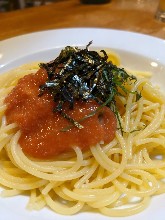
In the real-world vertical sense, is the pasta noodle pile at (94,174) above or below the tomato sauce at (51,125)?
below

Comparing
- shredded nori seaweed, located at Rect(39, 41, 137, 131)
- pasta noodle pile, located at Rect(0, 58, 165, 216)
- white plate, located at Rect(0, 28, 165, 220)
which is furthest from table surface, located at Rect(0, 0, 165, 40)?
pasta noodle pile, located at Rect(0, 58, 165, 216)

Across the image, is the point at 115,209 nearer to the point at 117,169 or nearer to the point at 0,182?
the point at 117,169

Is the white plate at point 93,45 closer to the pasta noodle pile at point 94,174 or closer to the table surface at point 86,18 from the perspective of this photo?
the table surface at point 86,18

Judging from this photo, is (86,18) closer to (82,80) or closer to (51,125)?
(82,80)

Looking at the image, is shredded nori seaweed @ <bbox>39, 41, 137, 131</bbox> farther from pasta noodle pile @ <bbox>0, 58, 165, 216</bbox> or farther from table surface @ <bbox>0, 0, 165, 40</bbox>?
table surface @ <bbox>0, 0, 165, 40</bbox>

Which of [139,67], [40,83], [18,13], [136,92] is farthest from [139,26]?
[40,83]

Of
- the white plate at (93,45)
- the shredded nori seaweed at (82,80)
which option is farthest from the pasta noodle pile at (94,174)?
the white plate at (93,45)
